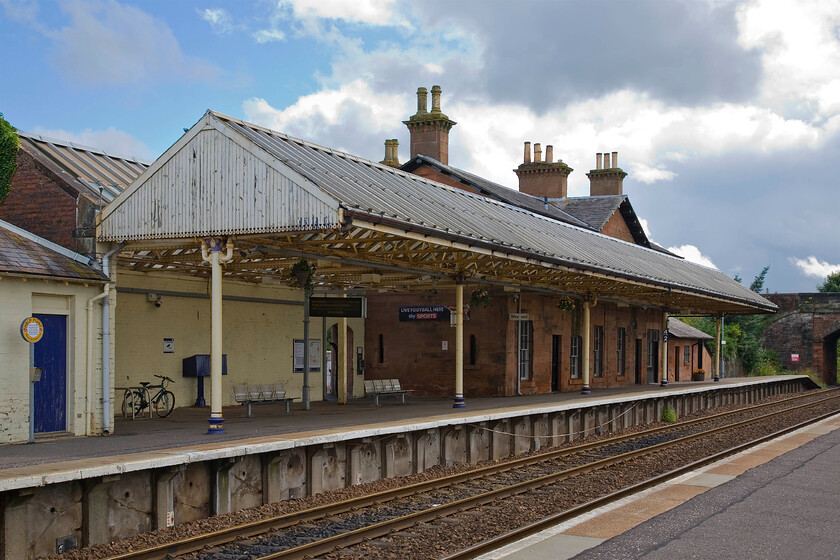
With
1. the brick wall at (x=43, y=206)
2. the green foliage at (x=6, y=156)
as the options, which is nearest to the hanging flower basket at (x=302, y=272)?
the brick wall at (x=43, y=206)

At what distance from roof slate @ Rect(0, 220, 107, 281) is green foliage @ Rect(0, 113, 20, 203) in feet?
3.86

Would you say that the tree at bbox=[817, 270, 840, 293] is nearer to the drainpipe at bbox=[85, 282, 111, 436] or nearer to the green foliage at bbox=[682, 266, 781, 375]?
the green foliage at bbox=[682, 266, 781, 375]

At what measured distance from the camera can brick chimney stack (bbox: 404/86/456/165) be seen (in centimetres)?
3356

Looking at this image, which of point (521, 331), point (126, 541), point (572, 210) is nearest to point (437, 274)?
point (521, 331)

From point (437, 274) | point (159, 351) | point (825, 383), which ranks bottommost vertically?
point (825, 383)

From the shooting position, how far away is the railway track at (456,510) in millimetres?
8602

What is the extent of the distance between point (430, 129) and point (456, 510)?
24.5 m

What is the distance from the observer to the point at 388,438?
1341 centimetres

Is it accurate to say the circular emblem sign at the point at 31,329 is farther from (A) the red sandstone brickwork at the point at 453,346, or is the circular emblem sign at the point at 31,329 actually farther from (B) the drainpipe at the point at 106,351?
(A) the red sandstone brickwork at the point at 453,346

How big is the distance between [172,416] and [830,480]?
35.6ft

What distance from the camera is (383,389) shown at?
69.2ft

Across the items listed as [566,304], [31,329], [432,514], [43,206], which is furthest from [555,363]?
[31,329]

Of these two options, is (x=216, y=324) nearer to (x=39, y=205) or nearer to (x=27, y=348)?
(x=27, y=348)

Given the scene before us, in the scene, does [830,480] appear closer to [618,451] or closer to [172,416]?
[618,451]
